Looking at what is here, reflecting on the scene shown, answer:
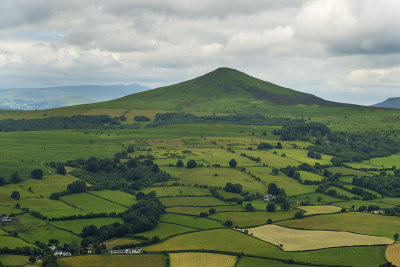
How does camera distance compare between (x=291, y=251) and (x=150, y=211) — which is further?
(x=150, y=211)

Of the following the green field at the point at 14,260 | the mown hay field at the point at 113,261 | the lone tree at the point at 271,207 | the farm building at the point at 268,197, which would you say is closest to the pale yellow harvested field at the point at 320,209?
the lone tree at the point at 271,207

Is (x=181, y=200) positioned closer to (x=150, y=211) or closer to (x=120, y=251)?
→ (x=150, y=211)

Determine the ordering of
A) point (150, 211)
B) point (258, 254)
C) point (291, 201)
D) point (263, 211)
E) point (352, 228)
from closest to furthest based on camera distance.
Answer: point (258, 254) < point (352, 228) < point (150, 211) < point (263, 211) < point (291, 201)

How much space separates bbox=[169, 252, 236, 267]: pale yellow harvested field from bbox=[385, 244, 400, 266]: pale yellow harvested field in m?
37.8

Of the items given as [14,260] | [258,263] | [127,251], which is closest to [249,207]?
[258,263]

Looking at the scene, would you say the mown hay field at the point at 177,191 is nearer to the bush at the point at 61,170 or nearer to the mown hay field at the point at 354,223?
the bush at the point at 61,170

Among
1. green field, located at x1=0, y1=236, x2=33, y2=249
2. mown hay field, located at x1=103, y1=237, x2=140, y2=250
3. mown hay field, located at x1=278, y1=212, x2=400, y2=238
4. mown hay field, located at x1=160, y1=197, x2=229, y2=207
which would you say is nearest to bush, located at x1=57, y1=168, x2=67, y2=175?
mown hay field, located at x1=160, y1=197, x2=229, y2=207

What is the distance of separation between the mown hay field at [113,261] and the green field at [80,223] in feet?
93.0

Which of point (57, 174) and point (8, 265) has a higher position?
point (57, 174)

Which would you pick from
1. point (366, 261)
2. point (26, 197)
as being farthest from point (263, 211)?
point (26, 197)

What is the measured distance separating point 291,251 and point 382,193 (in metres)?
94.8

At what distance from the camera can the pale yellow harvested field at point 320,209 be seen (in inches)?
6476

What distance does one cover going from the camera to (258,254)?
11956 centimetres

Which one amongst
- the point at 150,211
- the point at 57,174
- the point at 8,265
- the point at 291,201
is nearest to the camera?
the point at 8,265
